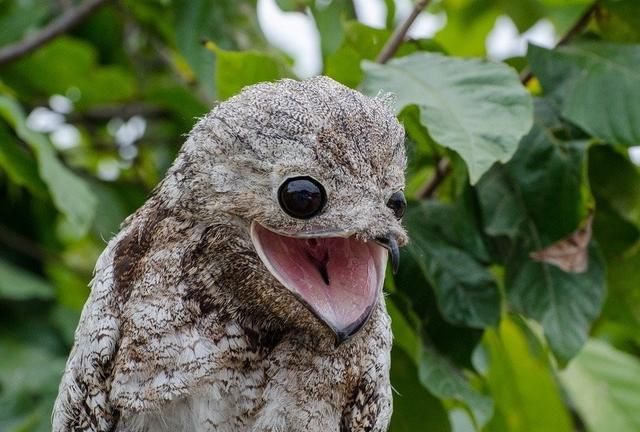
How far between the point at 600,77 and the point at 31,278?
256 cm

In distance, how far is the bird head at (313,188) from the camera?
2031 millimetres

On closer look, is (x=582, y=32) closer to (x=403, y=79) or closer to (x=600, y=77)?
(x=600, y=77)

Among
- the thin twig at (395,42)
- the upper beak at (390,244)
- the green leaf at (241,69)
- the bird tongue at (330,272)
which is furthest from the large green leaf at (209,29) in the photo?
the upper beak at (390,244)

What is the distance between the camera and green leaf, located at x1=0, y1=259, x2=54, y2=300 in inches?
164

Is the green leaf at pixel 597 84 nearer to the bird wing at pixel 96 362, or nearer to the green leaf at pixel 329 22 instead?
the green leaf at pixel 329 22

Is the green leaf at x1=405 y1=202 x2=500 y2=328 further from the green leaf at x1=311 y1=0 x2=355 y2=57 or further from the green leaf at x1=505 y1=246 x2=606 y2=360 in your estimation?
the green leaf at x1=311 y1=0 x2=355 y2=57

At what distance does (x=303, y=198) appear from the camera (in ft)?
6.61

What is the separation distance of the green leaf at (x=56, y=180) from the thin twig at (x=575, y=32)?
1517mm

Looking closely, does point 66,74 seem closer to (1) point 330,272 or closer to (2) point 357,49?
(2) point 357,49

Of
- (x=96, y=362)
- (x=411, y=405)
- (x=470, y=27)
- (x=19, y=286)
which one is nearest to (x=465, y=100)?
(x=411, y=405)

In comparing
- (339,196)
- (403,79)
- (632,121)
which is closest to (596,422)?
(632,121)

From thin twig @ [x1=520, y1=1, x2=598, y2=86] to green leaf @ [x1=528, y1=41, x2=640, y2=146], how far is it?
0.42 feet

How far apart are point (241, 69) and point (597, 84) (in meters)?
1.11

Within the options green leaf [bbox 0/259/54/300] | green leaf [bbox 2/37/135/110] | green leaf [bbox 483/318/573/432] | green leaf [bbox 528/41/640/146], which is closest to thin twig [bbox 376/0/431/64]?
green leaf [bbox 528/41/640/146]
